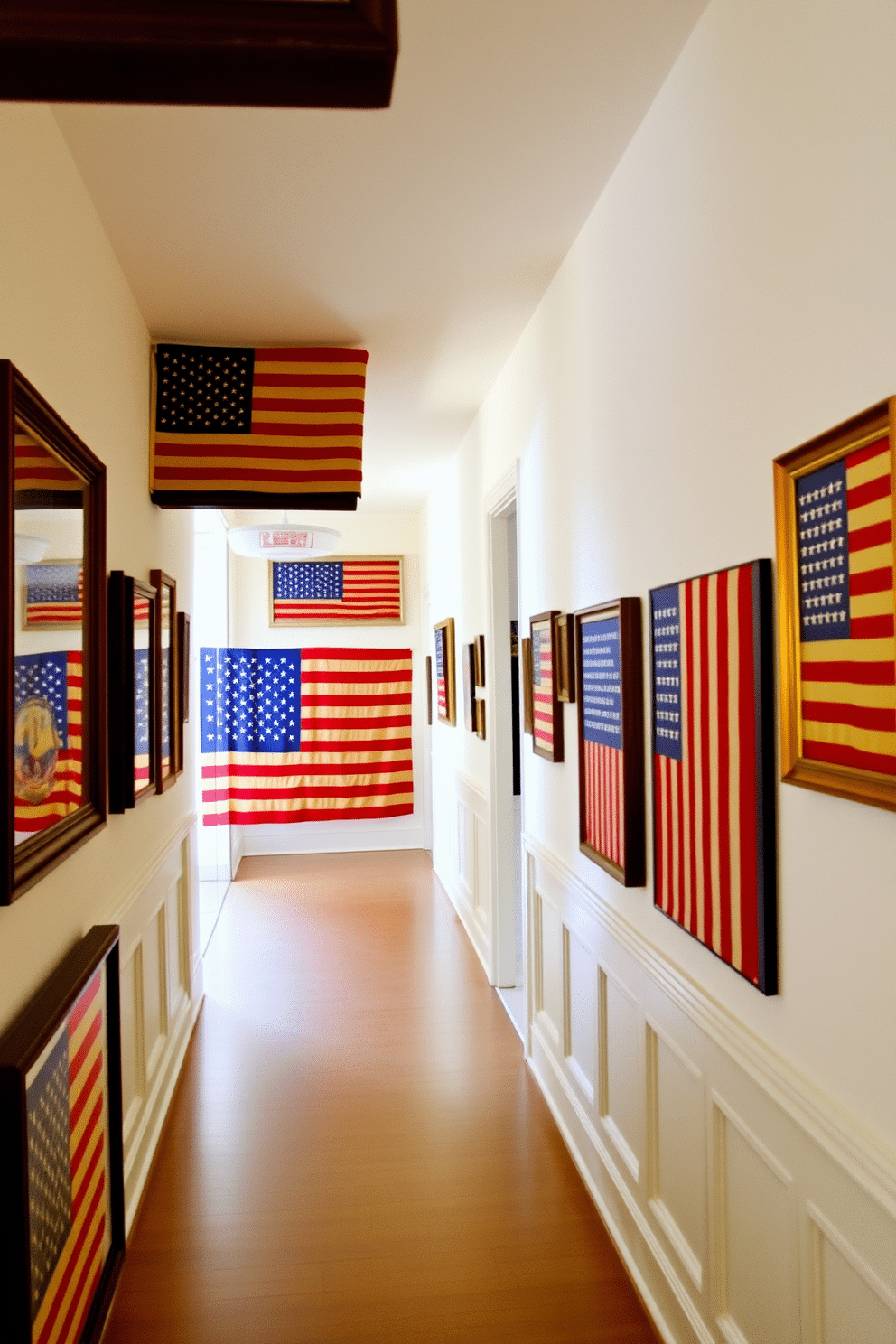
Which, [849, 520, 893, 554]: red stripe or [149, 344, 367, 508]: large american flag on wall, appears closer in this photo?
[849, 520, 893, 554]: red stripe

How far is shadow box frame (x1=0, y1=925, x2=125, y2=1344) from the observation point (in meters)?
1.58

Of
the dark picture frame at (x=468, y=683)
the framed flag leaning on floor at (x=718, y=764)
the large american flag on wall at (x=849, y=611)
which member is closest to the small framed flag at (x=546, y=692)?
the framed flag leaning on floor at (x=718, y=764)

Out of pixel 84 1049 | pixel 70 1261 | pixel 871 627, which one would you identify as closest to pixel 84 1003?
pixel 84 1049

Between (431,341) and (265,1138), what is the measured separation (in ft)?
10.2

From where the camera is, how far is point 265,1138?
10.7ft

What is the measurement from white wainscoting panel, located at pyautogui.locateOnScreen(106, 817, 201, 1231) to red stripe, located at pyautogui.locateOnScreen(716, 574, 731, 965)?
172 centimetres

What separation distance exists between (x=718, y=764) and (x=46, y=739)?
1378 millimetres

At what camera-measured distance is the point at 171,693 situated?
3881 millimetres

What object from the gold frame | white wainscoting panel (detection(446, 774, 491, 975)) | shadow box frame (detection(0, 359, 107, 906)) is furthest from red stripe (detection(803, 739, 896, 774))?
the gold frame

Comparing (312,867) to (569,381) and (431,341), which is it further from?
(569,381)

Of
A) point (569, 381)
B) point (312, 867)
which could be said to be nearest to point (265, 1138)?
point (569, 381)

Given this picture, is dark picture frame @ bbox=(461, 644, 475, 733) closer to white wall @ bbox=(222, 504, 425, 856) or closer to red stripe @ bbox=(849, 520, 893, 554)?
white wall @ bbox=(222, 504, 425, 856)

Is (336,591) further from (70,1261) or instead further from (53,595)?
(70,1261)

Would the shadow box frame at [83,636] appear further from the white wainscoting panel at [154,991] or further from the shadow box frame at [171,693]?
the shadow box frame at [171,693]
